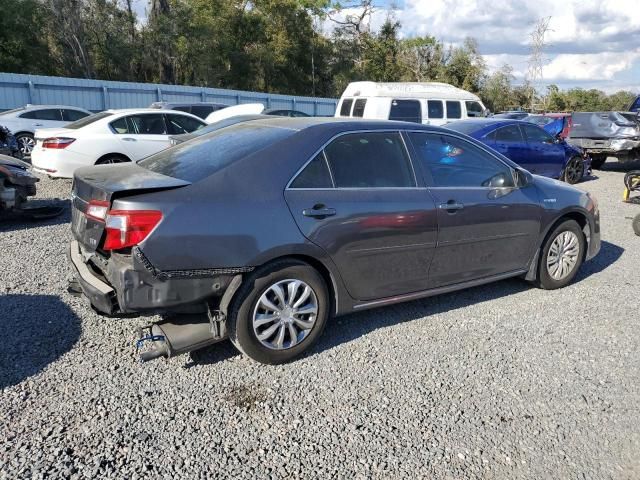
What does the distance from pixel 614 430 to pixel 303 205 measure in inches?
90.8

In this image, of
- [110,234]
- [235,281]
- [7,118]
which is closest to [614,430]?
[235,281]

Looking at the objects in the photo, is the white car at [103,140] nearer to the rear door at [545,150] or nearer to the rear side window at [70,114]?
the rear side window at [70,114]

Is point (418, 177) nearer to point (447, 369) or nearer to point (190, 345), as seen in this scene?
point (447, 369)

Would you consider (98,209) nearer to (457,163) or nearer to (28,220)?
(457,163)

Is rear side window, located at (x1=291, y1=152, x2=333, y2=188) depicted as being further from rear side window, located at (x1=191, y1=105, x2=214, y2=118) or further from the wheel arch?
rear side window, located at (x1=191, y1=105, x2=214, y2=118)

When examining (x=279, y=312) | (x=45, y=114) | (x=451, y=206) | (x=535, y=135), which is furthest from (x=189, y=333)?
(x=45, y=114)

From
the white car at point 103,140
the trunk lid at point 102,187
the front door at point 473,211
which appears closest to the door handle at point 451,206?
the front door at point 473,211

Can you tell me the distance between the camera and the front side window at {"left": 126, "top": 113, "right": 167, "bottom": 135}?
388 inches

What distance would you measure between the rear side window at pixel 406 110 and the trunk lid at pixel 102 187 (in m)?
11.7

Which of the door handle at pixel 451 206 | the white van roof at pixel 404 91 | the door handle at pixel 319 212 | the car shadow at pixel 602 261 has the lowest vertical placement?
the car shadow at pixel 602 261

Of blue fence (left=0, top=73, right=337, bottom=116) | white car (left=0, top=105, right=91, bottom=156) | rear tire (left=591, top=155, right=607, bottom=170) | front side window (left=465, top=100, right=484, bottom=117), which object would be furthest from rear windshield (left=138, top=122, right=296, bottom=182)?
blue fence (left=0, top=73, right=337, bottom=116)

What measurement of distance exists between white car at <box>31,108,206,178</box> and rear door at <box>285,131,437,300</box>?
22.1 feet

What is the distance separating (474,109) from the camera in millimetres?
16234

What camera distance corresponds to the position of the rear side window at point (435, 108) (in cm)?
1516
